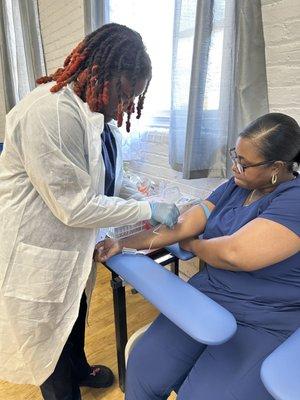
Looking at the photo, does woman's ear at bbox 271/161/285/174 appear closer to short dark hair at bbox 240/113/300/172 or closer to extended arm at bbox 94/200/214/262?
short dark hair at bbox 240/113/300/172

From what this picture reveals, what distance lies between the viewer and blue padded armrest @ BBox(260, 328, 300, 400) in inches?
23.0

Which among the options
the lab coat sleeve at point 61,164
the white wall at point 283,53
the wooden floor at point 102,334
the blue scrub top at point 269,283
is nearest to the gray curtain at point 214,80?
the white wall at point 283,53

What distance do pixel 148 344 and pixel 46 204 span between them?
581 mm

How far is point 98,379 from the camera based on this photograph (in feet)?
4.77

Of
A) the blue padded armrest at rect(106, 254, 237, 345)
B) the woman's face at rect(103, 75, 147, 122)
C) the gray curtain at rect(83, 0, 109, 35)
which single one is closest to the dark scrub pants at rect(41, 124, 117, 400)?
the woman's face at rect(103, 75, 147, 122)

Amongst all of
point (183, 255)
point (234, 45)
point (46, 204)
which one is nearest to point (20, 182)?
point (46, 204)

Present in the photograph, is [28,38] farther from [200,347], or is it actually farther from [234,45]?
[200,347]

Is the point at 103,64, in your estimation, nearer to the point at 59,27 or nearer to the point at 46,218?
the point at 46,218

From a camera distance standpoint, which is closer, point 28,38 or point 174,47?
point 174,47

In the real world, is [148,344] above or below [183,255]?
below

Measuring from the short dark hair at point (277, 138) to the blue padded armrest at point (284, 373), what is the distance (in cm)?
57

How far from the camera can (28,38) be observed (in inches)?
124

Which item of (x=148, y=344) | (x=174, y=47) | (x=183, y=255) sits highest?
(x=174, y=47)

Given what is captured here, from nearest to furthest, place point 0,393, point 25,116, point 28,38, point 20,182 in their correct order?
point 25,116
point 20,182
point 0,393
point 28,38
